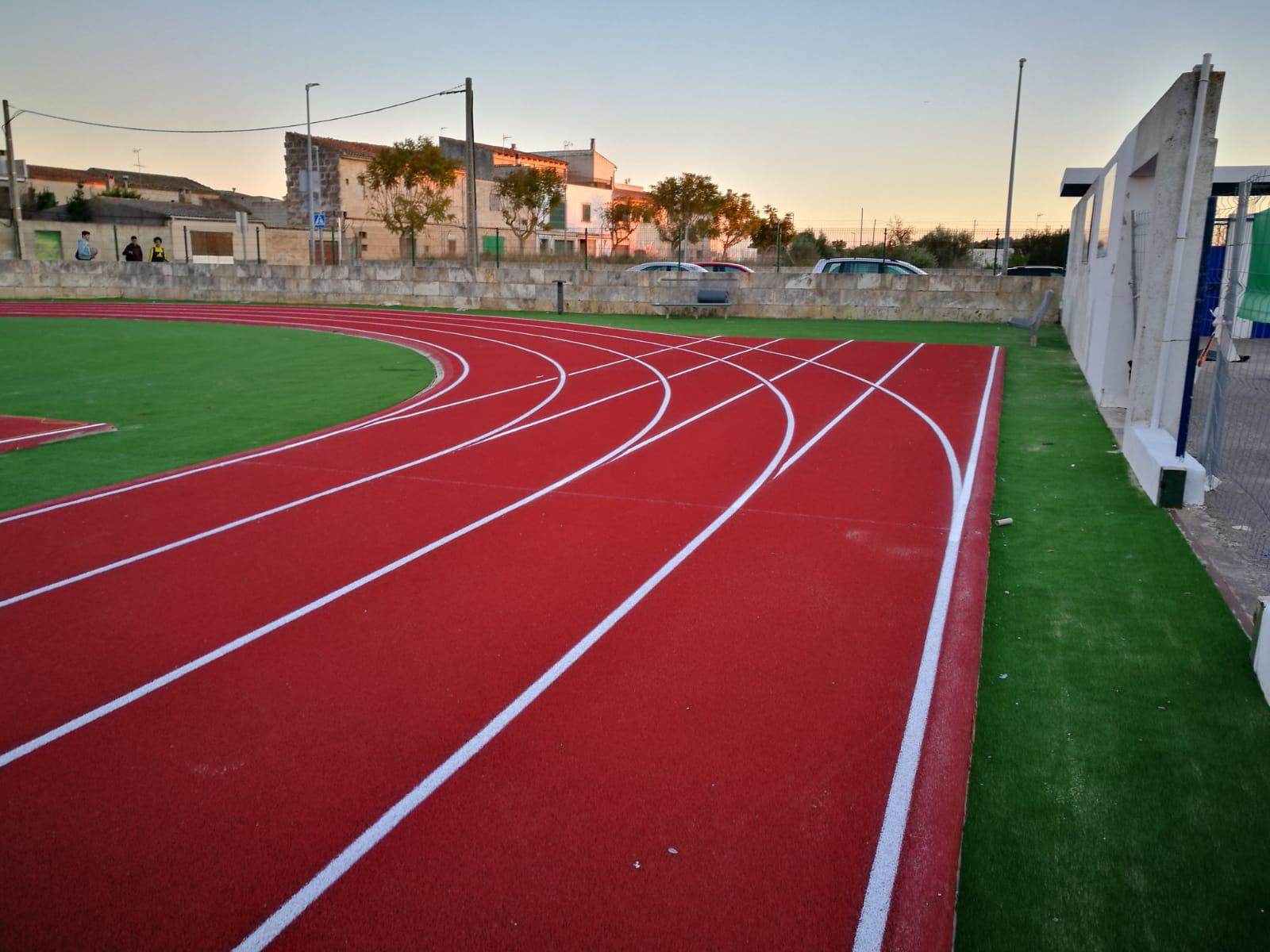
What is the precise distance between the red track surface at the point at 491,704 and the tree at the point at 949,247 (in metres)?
34.7

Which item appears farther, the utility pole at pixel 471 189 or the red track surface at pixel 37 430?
the utility pole at pixel 471 189

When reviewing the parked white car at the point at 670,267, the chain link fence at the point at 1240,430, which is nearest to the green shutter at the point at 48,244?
the parked white car at the point at 670,267

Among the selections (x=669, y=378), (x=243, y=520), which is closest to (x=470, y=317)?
(x=669, y=378)

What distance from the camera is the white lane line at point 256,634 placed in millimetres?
4082

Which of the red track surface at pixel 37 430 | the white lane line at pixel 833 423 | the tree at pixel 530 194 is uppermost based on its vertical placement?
the tree at pixel 530 194

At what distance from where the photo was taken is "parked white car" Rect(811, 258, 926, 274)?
2652cm

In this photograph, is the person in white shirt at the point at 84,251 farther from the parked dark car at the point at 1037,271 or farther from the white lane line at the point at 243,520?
the parked dark car at the point at 1037,271

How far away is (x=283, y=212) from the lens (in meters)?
73.6

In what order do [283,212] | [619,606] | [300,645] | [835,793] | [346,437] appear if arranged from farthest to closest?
[283,212]
[346,437]
[619,606]
[300,645]
[835,793]

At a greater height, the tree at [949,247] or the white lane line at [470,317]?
the tree at [949,247]

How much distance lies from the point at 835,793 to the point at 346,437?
7.50m

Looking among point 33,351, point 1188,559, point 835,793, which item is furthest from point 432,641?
point 33,351

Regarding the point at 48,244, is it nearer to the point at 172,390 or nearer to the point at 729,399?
the point at 172,390

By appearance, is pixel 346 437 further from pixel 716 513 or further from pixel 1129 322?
pixel 1129 322
